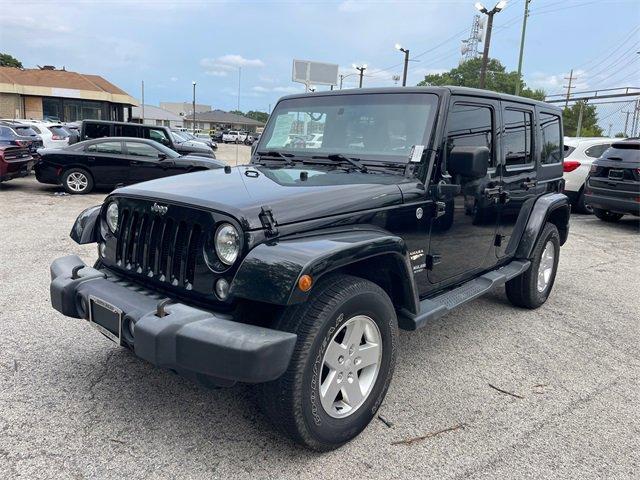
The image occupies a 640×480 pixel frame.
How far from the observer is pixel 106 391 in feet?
10.5

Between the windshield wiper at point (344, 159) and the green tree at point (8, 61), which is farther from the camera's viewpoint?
the green tree at point (8, 61)

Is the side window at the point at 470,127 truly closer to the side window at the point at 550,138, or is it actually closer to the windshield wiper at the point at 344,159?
the windshield wiper at the point at 344,159

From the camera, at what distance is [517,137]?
4582mm

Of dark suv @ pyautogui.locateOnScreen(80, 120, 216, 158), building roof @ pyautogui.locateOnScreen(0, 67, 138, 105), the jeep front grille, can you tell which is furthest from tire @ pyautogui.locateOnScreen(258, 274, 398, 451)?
building roof @ pyautogui.locateOnScreen(0, 67, 138, 105)

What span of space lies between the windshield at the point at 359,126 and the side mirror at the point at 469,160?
230 mm

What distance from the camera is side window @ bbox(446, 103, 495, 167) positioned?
3.62 metres

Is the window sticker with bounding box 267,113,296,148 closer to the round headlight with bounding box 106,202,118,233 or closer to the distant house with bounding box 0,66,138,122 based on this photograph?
the round headlight with bounding box 106,202,118,233

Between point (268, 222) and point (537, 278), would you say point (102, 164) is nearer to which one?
point (537, 278)

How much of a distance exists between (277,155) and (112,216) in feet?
4.51

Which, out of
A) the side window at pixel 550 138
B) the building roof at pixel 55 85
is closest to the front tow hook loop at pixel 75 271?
the side window at pixel 550 138

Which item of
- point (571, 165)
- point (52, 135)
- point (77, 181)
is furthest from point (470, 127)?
point (52, 135)

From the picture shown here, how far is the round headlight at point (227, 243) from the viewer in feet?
8.22

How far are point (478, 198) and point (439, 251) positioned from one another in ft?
2.13

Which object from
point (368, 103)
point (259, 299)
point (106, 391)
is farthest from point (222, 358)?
point (368, 103)
